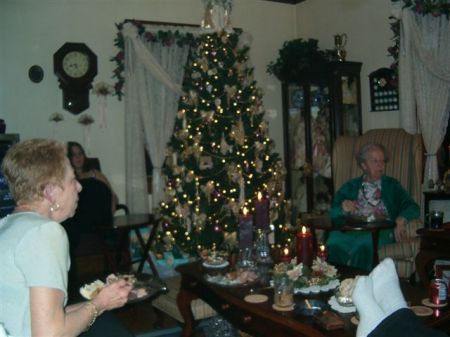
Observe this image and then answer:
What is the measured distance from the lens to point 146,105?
5367mm

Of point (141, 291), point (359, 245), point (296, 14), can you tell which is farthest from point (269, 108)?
point (141, 291)

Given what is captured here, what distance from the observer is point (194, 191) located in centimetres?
466

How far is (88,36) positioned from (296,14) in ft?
8.86

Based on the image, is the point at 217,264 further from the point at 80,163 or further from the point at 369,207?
the point at 80,163

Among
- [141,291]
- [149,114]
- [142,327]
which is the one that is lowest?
[142,327]

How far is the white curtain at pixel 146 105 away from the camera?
17.5 feet

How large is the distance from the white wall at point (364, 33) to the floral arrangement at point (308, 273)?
120 inches

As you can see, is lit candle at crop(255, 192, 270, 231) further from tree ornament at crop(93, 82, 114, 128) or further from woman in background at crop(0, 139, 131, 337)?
tree ornament at crop(93, 82, 114, 128)

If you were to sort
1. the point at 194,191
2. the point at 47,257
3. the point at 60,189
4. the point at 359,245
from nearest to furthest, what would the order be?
the point at 47,257 → the point at 60,189 → the point at 359,245 → the point at 194,191

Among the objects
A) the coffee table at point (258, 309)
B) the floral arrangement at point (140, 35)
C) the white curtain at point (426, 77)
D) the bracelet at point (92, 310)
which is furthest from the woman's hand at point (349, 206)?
the floral arrangement at point (140, 35)

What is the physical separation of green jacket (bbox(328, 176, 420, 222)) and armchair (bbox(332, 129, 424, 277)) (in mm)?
109

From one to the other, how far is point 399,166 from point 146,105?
2.71 metres

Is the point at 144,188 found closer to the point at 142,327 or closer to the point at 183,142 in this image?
the point at 183,142

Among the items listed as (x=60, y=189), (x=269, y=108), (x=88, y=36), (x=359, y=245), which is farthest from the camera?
(x=269, y=108)
